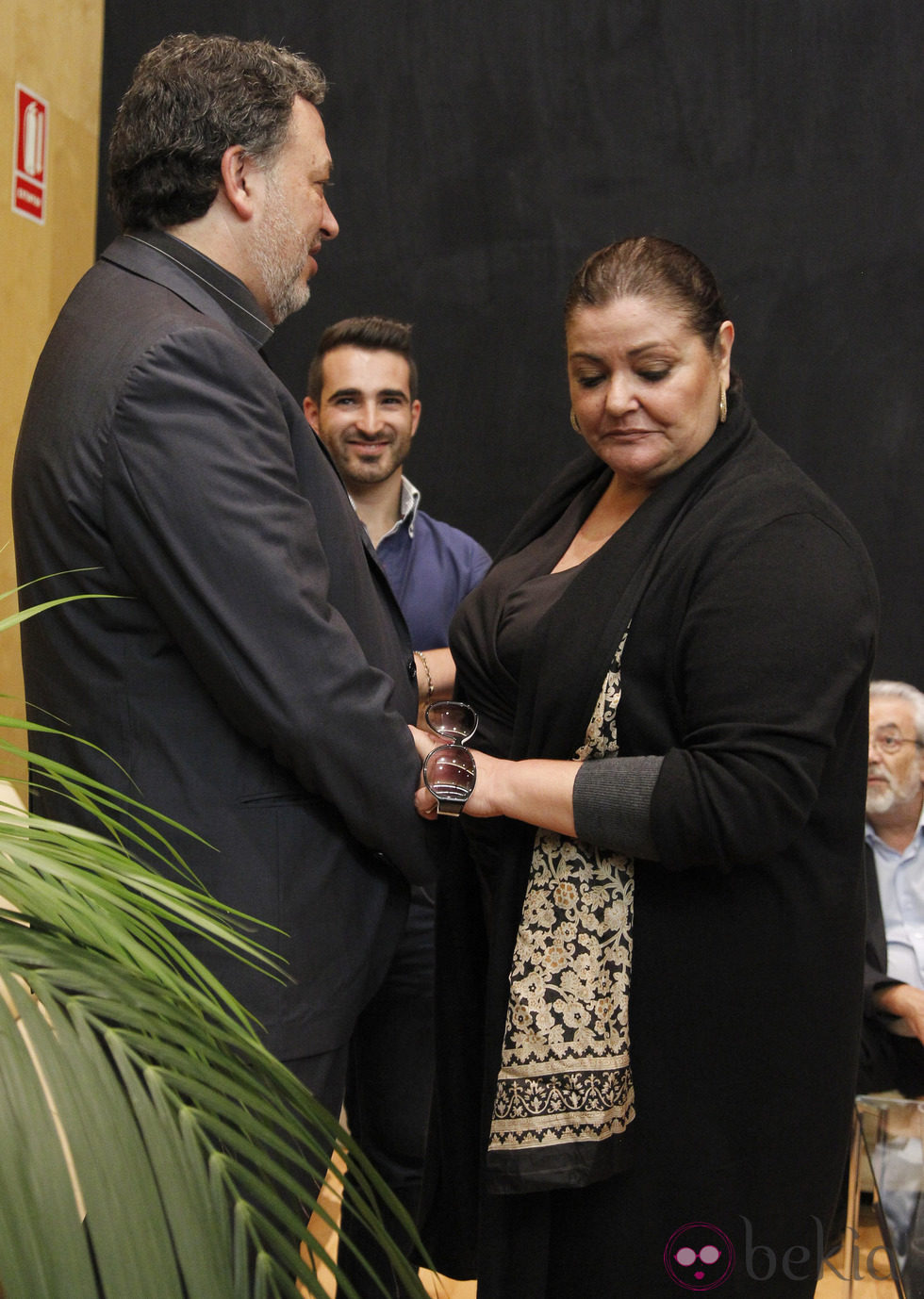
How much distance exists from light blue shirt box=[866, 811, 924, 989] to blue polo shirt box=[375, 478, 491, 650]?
1096mm

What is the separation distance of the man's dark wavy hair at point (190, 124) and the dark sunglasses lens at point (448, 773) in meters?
0.69

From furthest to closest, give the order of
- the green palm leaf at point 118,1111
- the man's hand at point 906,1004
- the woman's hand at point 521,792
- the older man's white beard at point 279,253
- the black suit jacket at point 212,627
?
the man's hand at point 906,1004 → the older man's white beard at point 279,253 → the woman's hand at point 521,792 → the black suit jacket at point 212,627 → the green palm leaf at point 118,1111

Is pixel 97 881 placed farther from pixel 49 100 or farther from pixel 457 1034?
pixel 49 100

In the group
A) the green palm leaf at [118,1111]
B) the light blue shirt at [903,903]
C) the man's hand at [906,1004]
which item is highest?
the green palm leaf at [118,1111]

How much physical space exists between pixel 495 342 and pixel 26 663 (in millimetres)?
2388

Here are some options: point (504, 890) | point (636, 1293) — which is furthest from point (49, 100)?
point (636, 1293)

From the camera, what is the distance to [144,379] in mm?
1298

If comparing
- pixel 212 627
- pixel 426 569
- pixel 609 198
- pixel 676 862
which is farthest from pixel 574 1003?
pixel 609 198

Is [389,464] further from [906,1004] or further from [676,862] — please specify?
[676,862]

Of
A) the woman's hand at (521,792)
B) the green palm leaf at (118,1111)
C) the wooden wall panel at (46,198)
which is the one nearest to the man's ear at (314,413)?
the wooden wall panel at (46,198)

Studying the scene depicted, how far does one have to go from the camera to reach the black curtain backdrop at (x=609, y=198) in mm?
3389

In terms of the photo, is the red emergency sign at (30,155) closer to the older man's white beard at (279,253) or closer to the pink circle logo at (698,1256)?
the older man's white beard at (279,253)

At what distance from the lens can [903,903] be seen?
9.45 ft

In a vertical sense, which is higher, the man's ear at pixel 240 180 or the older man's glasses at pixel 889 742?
the man's ear at pixel 240 180
